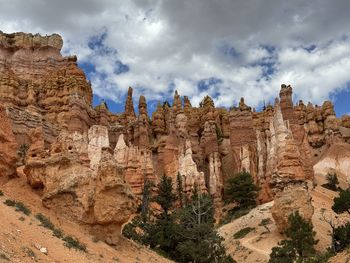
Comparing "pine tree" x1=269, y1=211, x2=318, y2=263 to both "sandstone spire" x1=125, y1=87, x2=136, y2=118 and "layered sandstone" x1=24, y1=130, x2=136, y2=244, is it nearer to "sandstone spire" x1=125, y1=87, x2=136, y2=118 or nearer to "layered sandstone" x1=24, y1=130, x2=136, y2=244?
"layered sandstone" x1=24, y1=130, x2=136, y2=244

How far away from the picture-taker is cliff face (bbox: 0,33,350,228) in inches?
2158

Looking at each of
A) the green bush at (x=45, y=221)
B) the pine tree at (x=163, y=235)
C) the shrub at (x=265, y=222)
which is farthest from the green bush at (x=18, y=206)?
the shrub at (x=265, y=222)

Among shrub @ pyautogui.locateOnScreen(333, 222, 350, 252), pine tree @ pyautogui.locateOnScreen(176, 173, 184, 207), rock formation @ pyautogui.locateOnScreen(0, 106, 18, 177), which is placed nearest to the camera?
rock formation @ pyautogui.locateOnScreen(0, 106, 18, 177)

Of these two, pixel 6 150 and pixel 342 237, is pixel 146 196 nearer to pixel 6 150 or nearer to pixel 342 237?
pixel 342 237

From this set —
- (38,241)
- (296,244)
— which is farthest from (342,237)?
(38,241)

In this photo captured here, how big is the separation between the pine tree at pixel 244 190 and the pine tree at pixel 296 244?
1724cm

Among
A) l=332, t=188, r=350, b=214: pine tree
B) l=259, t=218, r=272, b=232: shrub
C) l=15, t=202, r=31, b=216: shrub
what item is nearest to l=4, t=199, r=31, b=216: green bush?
l=15, t=202, r=31, b=216: shrub

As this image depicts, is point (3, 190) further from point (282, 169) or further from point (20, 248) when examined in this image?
point (282, 169)

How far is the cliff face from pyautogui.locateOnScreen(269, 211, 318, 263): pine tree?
1327cm

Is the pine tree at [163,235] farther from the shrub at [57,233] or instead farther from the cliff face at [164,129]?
the shrub at [57,233]

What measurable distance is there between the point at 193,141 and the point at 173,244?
40.2 metres

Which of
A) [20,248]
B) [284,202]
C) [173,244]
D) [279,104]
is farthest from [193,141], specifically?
[20,248]

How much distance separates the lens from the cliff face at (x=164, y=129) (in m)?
54.8

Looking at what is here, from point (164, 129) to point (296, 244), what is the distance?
4709 cm
